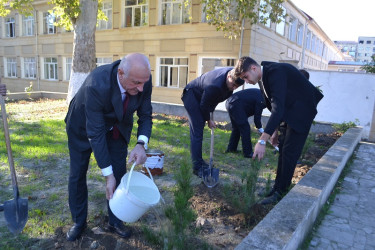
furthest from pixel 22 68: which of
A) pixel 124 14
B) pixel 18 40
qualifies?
pixel 124 14

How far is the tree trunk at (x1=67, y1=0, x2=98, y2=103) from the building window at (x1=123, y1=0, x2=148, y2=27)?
611 cm

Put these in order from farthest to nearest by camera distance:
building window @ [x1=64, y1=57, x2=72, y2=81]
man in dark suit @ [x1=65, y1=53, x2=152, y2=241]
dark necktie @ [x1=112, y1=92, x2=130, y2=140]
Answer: building window @ [x1=64, y1=57, x2=72, y2=81]
dark necktie @ [x1=112, y1=92, x2=130, y2=140]
man in dark suit @ [x1=65, y1=53, x2=152, y2=241]

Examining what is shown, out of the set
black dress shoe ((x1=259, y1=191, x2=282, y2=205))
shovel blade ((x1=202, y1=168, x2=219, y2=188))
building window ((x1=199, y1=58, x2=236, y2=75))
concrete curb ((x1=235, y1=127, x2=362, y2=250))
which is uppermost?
building window ((x1=199, y1=58, x2=236, y2=75))

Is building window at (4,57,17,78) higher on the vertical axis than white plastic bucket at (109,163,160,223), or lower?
higher

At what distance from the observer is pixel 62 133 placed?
281 inches

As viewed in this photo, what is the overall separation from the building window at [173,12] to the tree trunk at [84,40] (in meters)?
5.49

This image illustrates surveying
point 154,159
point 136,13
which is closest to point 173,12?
point 136,13

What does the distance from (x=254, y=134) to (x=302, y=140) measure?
14.5 feet

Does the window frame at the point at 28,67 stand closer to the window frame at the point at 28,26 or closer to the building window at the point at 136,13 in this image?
the window frame at the point at 28,26

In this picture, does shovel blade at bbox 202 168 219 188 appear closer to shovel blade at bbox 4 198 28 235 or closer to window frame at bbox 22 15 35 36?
shovel blade at bbox 4 198 28 235

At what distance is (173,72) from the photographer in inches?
622

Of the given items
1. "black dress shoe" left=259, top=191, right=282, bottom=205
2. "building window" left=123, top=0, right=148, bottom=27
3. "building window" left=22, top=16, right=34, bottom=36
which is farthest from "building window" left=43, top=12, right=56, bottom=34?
"black dress shoe" left=259, top=191, right=282, bottom=205

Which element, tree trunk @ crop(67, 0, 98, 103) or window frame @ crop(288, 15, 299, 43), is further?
window frame @ crop(288, 15, 299, 43)

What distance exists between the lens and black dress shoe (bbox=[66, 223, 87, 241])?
2668 millimetres
